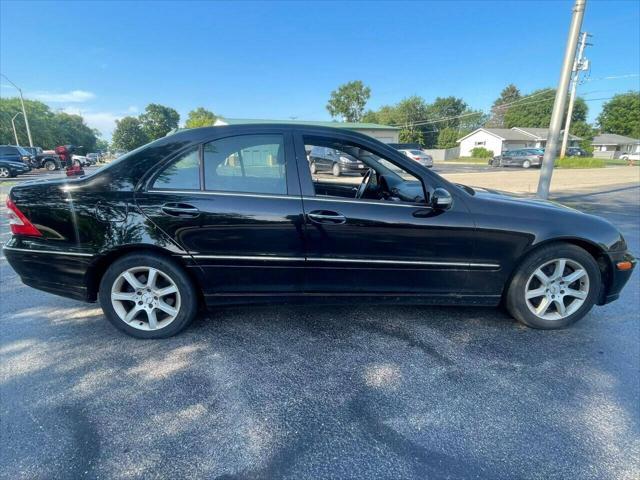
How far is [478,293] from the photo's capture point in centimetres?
284

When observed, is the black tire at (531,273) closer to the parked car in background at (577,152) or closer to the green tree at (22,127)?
the parked car in background at (577,152)

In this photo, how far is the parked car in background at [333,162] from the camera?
9.68 ft

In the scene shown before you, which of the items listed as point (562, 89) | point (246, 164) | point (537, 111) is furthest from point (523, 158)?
point (537, 111)

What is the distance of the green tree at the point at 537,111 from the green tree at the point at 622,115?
292 inches

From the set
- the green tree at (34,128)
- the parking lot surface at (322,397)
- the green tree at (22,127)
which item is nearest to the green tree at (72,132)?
the green tree at (34,128)

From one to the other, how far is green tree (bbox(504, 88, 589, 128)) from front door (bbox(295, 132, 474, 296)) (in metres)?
80.3

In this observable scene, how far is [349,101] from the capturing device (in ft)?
226

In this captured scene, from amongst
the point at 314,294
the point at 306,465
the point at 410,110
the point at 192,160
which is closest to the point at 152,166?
the point at 192,160

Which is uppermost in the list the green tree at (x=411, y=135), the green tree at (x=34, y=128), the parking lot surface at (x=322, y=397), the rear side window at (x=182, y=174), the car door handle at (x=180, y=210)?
the green tree at (x=34, y=128)

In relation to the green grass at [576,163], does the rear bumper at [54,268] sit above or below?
above

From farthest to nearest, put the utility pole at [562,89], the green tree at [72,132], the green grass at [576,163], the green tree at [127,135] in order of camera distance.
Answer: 1. the green tree at [127,135]
2. the green tree at [72,132]
3. the green grass at [576,163]
4. the utility pole at [562,89]

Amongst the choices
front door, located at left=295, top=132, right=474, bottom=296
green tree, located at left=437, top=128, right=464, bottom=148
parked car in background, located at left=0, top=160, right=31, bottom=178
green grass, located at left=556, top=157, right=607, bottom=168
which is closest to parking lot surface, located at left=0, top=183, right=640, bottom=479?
front door, located at left=295, top=132, right=474, bottom=296

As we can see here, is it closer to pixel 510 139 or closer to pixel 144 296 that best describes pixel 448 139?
pixel 510 139

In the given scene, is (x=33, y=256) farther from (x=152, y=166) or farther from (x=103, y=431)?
(x=103, y=431)
